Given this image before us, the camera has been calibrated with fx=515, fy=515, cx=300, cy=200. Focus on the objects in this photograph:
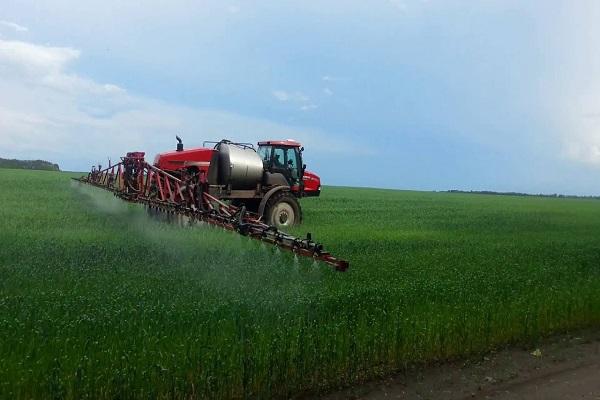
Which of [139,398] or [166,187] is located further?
[166,187]

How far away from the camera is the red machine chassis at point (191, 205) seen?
9168 mm

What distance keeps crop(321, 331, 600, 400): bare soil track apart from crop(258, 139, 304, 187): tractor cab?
11641mm

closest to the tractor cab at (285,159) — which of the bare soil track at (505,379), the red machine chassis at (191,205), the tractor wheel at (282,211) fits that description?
the tractor wheel at (282,211)

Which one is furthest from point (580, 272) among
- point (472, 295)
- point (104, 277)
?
point (104, 277)

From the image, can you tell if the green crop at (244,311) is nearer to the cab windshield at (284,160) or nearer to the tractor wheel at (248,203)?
the tractor wheel at (248,203)

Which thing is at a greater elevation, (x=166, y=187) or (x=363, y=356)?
(x=166, y=187)

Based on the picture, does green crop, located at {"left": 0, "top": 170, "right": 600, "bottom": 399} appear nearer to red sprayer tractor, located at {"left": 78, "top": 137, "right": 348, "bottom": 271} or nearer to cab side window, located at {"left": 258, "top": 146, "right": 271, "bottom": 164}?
red sprayer tractor, located at {"left": 78, "top": 137, "right": 348, "bottom": 271}

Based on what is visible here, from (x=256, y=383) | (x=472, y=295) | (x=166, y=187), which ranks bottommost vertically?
(x=256, y=383)

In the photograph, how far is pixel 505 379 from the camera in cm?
592

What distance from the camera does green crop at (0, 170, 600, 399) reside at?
486 centimetres

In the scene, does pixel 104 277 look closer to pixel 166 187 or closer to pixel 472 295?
pixel 472 295

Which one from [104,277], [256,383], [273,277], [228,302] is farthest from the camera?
[273,277]

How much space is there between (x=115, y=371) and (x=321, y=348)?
2.15 meters

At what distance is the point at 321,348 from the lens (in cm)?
561
